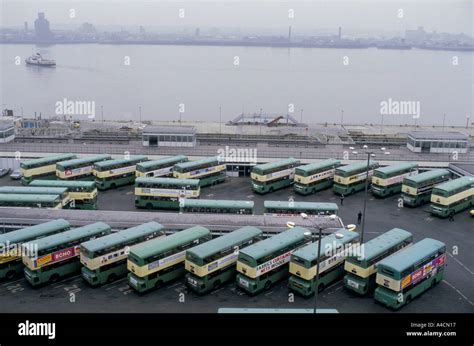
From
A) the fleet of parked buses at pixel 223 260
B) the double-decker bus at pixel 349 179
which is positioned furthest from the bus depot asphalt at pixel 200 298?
the double-decker bus at pixel 349 179

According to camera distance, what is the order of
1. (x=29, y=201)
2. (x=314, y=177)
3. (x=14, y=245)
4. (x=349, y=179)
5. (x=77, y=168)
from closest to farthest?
(x=14, y=245)
(x=29, y=201)
(x=349, y=179)
(x=77, y=168)
(x=314, y=177)

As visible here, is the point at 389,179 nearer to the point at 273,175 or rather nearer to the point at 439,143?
the point at 273,175

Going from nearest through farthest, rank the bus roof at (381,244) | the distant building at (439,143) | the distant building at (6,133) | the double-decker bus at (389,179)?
1. the bus roof at (381,244)
2. the double-decker bus at (389,179)
3. the distant building at (6,133)
4. the distant building at (439,143)

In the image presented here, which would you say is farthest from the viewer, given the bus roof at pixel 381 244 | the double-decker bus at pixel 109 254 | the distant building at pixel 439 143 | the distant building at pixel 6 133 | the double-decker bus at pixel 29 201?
the distant building at pixel 439 143

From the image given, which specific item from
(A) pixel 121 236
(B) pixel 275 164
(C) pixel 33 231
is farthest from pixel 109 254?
(B) pixel 275 164

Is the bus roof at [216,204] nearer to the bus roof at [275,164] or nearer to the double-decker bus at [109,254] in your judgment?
the double-decker bus at [109,254]

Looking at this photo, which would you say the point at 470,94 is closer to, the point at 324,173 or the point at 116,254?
the point at 324,173

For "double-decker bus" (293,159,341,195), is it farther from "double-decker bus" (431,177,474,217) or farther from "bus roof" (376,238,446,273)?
"bus roof" (376,238,446,273)
